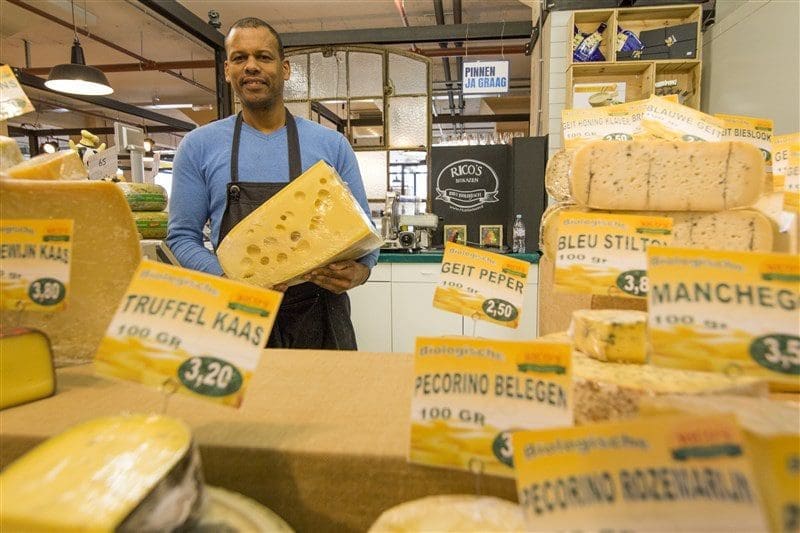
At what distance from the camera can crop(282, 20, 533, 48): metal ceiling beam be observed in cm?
530

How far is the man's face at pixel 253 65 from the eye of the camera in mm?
1711

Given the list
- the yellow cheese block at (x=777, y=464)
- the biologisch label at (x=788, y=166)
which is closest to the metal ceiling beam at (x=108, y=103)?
the biologisch label at (x=788, y=166)

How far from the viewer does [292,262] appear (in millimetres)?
1184

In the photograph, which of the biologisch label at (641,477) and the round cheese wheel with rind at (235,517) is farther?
the round cheese wheel with rind at (235,517)

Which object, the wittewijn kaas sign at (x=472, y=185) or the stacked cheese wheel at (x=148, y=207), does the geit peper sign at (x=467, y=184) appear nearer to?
the wittewijn kaas sign at (x=472, y=185)

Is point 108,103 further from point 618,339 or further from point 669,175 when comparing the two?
point 618,339

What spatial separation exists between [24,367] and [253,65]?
1.32 metres

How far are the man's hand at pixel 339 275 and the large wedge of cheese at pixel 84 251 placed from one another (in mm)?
494

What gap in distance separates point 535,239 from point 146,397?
3633 mm

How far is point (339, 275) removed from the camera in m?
1.38

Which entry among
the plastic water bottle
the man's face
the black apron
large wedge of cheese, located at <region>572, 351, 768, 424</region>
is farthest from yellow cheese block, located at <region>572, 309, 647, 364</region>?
the plastic water bottle

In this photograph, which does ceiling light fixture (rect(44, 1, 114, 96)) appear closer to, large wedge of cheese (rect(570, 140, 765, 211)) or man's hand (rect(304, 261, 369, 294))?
man's hand (rect(304, 261, 369, 294))

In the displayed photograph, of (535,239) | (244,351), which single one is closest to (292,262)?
(244,351)

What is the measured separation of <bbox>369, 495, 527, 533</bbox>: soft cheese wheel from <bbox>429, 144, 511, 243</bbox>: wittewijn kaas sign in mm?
3912
